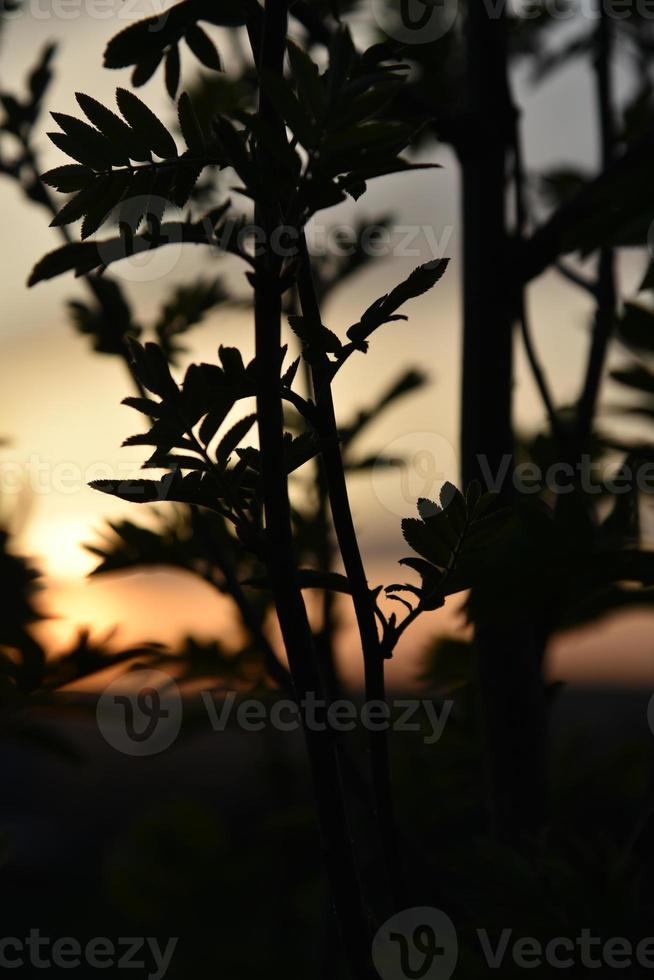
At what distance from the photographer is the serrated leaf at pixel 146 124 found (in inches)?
15.1

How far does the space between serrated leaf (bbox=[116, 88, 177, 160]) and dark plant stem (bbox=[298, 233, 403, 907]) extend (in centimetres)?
9

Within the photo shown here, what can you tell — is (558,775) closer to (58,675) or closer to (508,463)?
(508,463)

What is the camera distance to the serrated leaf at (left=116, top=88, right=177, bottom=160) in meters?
0.38

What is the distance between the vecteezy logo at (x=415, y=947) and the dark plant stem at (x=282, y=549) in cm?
5

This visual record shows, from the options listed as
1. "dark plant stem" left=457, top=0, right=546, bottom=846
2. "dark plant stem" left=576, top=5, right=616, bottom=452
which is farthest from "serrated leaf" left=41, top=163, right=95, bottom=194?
"dark plant stem" left=576, top=5, right=616, bottom=452

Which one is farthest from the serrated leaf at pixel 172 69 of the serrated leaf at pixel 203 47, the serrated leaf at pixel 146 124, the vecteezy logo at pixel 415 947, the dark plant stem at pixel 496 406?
the vecteezy logo at pixel 415 947

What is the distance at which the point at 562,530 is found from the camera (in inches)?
25.0

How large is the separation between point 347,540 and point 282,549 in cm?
4

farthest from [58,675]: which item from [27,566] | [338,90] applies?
[338,90]

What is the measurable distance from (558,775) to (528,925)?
674mm

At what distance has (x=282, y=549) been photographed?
1.07ft
